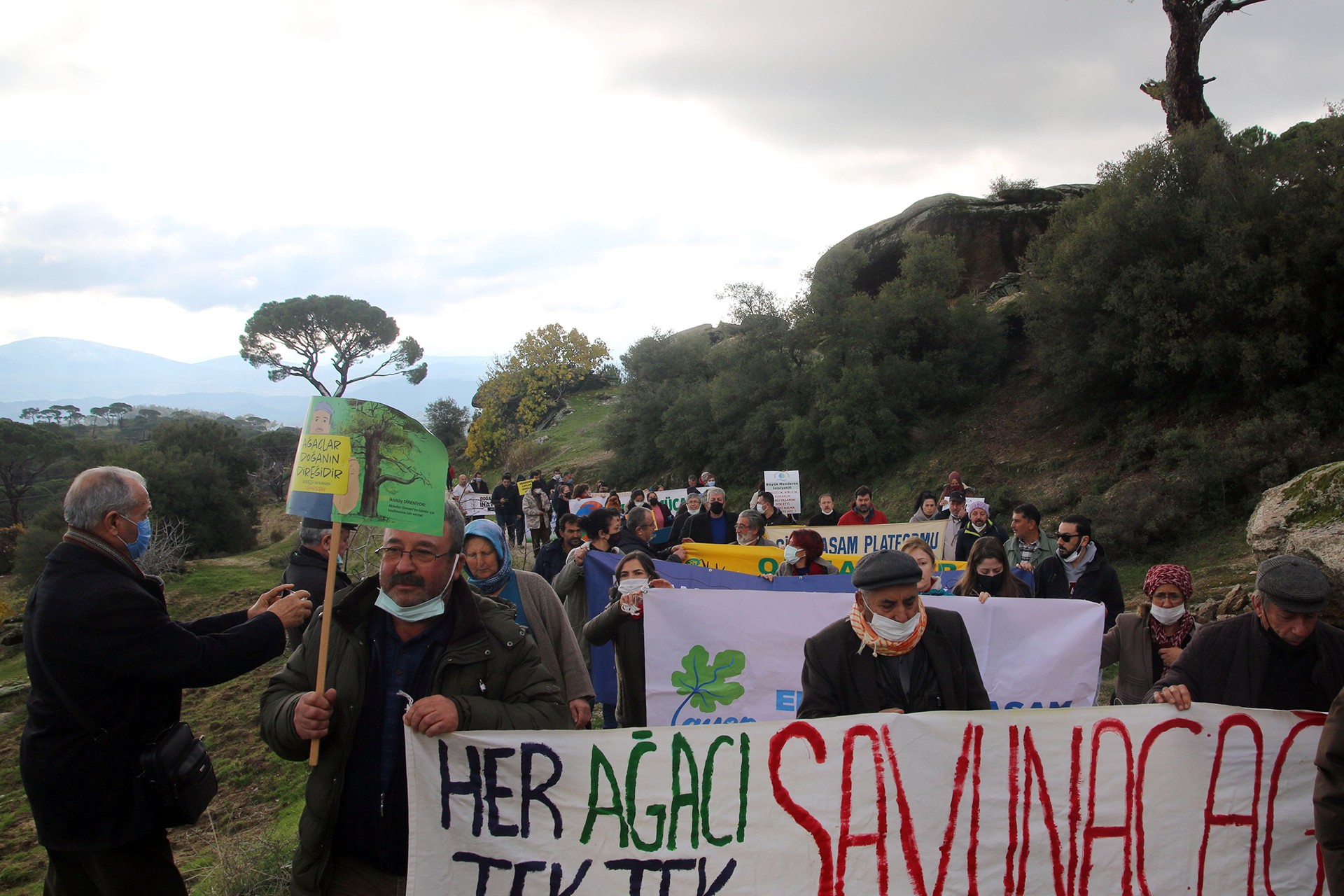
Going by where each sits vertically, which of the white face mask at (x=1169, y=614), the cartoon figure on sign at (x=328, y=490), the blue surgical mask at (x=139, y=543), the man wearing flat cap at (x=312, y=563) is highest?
the cartoon figure on sign at (x=328, y=490)

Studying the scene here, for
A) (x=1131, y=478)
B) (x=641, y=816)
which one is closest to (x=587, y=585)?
(x=641, y=816)

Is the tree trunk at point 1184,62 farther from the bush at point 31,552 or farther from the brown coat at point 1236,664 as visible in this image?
the bush at point 31,552

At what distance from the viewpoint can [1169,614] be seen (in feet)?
15.0

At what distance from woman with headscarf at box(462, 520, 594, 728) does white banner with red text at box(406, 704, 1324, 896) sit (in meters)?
1.00

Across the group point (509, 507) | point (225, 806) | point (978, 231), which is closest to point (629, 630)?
point (225, 806)

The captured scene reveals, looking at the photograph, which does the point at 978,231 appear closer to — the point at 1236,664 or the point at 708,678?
the point at 708,678

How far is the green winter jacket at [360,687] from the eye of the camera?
267 cm

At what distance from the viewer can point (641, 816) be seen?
3189 millimetres

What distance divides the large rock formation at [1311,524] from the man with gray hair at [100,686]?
8.91 m

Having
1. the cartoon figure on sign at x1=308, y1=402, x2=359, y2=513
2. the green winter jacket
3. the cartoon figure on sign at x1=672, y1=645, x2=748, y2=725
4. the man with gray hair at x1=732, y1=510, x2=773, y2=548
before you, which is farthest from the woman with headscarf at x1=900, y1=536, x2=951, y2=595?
the cartoon figure on sign at x1=308, y1=402, x2=359, y2=513

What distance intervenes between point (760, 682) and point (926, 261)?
25.0 m

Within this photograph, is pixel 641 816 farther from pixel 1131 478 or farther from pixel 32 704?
pixel 1131 478

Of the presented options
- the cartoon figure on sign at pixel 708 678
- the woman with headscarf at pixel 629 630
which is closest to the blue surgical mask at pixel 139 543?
the woman with headscarf at pixel 629 630

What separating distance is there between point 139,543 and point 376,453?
116 cm
